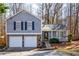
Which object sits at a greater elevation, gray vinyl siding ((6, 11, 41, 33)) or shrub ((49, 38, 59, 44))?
gray vinyl siding ((6, 11, 41, 33))

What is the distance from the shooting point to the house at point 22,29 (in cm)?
433

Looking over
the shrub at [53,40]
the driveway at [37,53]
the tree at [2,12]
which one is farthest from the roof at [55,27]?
the tree at [2,12]

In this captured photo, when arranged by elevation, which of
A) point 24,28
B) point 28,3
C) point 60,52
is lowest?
point 60,52

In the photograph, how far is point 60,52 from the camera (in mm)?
4340

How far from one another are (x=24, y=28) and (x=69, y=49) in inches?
22.6

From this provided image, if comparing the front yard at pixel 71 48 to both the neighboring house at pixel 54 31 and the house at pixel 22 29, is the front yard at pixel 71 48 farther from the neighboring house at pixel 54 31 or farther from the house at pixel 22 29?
the house at pixel 22 29

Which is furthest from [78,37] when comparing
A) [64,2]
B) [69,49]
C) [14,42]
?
[14,42]

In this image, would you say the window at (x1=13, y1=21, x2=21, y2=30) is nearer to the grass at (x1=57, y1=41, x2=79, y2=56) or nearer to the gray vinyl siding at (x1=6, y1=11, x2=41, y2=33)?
the gray vinyl siding at (x1=6, y1=11, x2=41, y2=33)

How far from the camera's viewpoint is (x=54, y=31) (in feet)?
14.3

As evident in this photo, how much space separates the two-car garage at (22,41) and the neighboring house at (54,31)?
0.13 metres

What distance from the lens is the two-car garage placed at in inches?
171

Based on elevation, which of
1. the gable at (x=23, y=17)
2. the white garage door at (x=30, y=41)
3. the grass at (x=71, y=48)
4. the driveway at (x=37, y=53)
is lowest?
the driveway at (x=37, y=53)

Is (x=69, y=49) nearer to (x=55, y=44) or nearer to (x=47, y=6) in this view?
(x=55, y=44)

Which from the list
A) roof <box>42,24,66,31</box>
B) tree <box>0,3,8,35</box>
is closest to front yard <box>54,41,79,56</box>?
roof <box>42,24,66,31</box>
